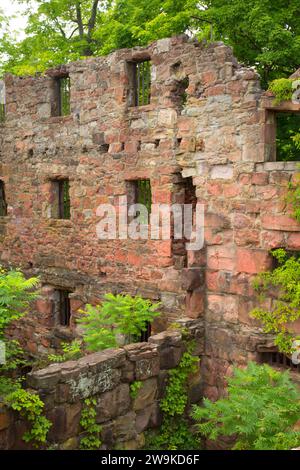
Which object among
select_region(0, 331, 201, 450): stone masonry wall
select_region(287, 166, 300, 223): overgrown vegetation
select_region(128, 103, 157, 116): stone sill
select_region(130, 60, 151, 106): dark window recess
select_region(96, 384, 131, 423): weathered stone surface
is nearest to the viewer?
select_region(0, 331, 201, 450): stone masonry wall

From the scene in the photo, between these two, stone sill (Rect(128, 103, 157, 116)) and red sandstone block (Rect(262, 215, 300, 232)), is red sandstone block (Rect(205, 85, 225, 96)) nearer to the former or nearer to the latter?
stone sill (Rect(128, 103, 157, 116))

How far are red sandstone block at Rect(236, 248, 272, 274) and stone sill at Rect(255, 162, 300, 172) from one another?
1294 mm

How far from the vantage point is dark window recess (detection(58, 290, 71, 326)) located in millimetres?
13102

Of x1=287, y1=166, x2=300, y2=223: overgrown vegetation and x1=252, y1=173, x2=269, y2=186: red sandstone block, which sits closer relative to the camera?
x1=287, y1=166, x2=300, y2=223: overgrown vegetation

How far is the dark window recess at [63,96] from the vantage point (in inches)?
494

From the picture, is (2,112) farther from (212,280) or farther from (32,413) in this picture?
(32,413)

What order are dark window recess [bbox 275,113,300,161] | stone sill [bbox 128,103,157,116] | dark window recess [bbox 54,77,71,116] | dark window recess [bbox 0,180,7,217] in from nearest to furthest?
stone sill [bbox 128,103,157,116]
dark window recess [bbox 275,113,300,161]
dark window recess [bbox 54,77,71,116]
dark window recess [bbox 0,180,7,217]

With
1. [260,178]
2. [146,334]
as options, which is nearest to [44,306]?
[146,334]

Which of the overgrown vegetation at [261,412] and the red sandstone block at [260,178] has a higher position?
the red sandstone block at [260,178]

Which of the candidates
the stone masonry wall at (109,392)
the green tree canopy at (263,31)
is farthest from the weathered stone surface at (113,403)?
the green tree canopy at (263,31)

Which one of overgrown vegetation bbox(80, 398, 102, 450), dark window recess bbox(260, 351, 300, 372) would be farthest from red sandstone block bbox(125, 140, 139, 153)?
overgrown vegetation bbox(80, 398, 102, 450)

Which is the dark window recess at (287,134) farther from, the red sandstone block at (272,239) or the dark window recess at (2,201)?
the dark window recess at (2,201)

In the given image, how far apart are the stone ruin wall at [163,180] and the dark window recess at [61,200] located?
19cm

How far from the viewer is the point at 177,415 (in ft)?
29.0
